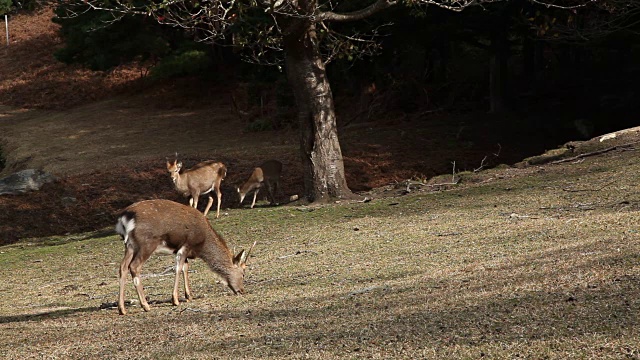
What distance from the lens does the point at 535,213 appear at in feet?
47.1

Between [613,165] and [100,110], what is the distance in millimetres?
28580

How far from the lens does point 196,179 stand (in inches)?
803

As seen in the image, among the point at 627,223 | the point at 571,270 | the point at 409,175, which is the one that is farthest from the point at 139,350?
the point at 409,175

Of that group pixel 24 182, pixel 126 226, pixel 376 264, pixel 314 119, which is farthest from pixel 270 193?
pixel 126 226

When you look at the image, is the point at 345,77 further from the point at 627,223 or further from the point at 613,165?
the point at 627,223

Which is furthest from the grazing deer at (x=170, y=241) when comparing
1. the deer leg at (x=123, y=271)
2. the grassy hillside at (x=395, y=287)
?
the grassy hillside at (x=395, y=287)

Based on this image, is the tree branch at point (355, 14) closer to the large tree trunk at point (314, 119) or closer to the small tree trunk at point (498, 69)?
the large tree trunk at point (314, 119)

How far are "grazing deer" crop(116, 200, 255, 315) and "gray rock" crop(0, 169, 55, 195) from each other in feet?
49.0

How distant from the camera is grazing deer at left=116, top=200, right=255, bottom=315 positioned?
1002cm

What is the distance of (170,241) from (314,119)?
371 inches

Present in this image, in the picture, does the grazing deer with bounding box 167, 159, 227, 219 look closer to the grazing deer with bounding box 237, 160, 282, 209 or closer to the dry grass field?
the dry grass field

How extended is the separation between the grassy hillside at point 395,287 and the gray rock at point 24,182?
709 centimetres

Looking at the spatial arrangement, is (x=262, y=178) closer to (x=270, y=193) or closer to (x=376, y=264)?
(x=270, y=193)

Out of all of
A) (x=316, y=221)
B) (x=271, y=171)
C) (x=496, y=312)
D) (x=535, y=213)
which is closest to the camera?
(x=496, y=312)
